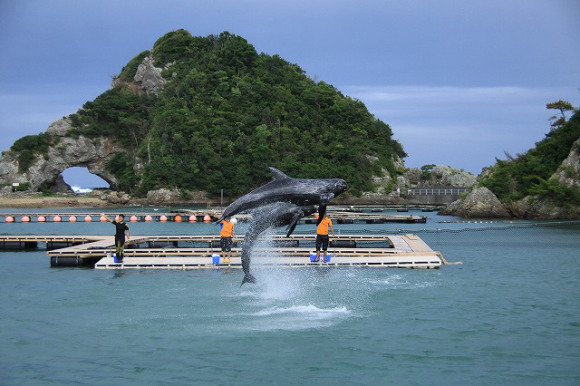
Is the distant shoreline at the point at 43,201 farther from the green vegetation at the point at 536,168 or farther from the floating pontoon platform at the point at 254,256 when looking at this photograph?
the floating pontoon platform at the point at 254,256

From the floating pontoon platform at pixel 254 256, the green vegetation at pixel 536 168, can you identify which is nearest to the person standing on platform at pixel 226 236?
the floating pontoon platform at pixel 254 256

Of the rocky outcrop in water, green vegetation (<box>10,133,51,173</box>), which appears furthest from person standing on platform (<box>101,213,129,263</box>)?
green vegetation (<box>10,133,51,173</box>)

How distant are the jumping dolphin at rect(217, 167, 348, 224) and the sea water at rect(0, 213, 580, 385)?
3.46m

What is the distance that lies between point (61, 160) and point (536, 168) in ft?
289

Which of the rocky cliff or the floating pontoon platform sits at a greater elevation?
the rocky cliff

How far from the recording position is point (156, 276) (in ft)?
77.0

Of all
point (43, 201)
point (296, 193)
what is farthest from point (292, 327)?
point (43, 201)

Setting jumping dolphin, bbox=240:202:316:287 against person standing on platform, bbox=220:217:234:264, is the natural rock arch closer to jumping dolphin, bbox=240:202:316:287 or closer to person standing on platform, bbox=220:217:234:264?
person standing on platform, bbox=220:217:234:264

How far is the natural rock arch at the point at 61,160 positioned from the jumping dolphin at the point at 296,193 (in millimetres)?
104279

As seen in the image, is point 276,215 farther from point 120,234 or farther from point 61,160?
point 61,160

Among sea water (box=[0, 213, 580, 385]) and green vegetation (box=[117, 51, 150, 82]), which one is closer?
sea water (box=[0, 213, 580, 385])

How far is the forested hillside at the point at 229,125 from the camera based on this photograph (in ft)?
329

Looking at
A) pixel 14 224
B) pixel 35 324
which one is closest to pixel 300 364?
pixel 35 324

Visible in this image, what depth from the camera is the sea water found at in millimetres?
12398
